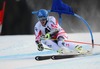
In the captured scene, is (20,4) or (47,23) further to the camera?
(20,4)

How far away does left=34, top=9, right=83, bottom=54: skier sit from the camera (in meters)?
9.21

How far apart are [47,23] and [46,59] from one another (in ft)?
4.00

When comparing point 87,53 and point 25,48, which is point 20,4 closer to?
point 25,48

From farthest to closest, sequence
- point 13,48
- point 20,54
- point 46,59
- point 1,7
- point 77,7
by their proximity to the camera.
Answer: point 77,7, point 1,7, point 13,48, point 20,54, point 46,59

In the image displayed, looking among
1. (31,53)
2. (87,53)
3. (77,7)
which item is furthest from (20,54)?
(77,7)

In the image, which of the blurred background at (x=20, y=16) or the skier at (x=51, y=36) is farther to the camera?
the blurred background at (x=20, y=16)

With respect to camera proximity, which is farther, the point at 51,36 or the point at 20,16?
the point at 20,16

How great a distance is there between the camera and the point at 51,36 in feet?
31.2

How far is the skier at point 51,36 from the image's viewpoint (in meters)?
9.21

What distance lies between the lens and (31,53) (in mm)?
11383

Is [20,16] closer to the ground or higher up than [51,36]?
higher up

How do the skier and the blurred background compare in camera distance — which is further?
the blurred background

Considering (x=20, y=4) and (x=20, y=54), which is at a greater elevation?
(x=20, y=4)

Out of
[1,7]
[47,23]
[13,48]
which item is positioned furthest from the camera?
[1,7]
